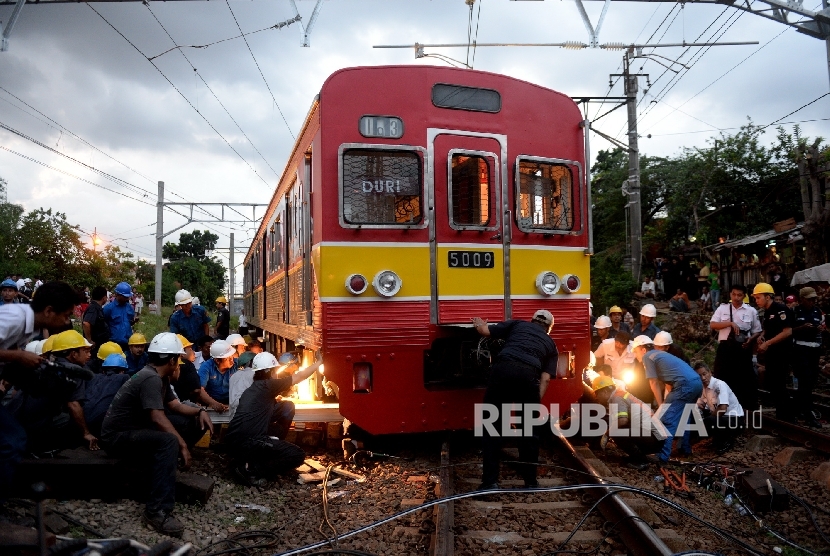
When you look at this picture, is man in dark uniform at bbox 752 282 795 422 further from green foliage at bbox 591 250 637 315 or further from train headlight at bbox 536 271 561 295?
green foliage at bbox 591 250 637 315

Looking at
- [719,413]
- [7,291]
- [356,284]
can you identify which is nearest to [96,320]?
[7,291]

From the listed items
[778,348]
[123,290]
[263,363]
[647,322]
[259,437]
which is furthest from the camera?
[647,322]

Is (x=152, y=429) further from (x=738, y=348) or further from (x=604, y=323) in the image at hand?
(x=604, y=323)

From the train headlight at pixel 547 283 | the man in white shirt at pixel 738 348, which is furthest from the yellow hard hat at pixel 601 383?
the man in white shirt at pixel 738 348

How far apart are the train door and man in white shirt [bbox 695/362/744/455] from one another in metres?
2.61

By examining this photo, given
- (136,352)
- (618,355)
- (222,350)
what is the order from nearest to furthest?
(136,352) < (222,350) < (618,355)

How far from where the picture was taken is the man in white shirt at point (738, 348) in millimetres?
8266

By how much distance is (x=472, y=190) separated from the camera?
6480mm

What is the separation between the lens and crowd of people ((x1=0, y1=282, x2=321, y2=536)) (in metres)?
3.70

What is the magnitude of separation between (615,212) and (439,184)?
26.3 metres

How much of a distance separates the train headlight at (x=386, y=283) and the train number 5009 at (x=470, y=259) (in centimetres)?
60

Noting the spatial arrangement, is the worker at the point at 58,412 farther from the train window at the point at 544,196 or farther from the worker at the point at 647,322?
the worker at the point at 647,322

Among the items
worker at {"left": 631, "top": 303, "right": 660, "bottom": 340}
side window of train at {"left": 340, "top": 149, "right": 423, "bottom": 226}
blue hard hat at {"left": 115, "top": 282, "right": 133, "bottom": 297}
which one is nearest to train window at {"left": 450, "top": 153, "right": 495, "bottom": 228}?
side window of train at {"left": 340, "top": 149, "right": 423, "bottom": 226}

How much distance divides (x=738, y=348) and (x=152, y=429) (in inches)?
269
